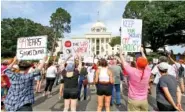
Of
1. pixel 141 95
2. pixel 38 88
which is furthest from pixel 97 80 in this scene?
pixel 38 88

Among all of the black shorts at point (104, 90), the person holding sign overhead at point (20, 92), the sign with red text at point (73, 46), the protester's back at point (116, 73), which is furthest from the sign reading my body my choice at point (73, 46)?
the person holding sign overhead at point (20, 92)

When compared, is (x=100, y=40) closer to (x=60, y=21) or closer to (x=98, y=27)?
(x=98, y=27)

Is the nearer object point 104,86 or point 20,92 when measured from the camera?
point 20,92

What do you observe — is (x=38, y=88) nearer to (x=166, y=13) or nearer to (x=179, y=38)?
(x=166, y=13)

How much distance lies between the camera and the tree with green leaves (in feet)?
285

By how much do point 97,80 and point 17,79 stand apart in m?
3.45

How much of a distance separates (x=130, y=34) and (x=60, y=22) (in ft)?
259

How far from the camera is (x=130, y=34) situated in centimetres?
962

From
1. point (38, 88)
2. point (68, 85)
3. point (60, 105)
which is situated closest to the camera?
point (68, 85)

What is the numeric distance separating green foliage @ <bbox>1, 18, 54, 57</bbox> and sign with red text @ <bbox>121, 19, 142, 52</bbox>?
62.3 meters

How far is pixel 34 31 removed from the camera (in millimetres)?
79938

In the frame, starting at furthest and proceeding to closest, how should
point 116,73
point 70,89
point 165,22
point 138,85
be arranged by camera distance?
point 165,22
point 116,73
point 70,89
point 138,85

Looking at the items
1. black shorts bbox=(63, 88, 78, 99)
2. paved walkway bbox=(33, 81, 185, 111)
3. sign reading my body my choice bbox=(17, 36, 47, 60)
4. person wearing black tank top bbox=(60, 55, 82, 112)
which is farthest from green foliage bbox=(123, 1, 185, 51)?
sign reading my body my choice bbox=(17, 36, 47, 60)

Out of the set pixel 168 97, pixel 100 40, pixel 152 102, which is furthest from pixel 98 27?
pixel 168 97
